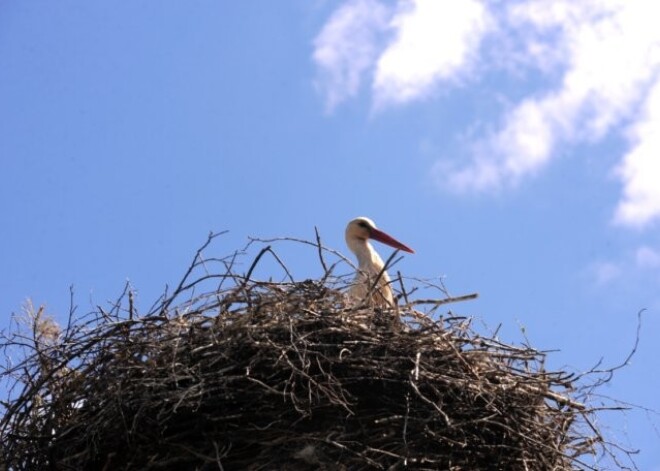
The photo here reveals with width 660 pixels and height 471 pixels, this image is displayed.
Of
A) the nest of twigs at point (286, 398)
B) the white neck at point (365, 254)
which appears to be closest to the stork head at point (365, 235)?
the white neck at point (365, 254)

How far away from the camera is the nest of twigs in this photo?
3.13 meters

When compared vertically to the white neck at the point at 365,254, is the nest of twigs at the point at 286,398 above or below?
below

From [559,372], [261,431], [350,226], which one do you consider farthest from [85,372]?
[350,226]

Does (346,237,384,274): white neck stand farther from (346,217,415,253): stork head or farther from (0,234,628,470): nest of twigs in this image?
(0,234,628,470): nest of twigs

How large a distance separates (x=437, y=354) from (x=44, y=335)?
1.23 metres

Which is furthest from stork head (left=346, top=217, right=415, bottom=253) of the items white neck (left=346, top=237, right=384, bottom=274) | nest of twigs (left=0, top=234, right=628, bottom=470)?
nest of twigs (left=0, top=234, right=628, bottom=470)

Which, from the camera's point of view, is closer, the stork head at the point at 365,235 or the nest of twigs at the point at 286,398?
the nest of twigs at the point at 286,398

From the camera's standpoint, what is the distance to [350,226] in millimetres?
5227

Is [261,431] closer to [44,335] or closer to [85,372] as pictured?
[85,372]

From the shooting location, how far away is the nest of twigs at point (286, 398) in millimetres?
3133

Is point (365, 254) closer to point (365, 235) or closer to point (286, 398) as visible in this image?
point (365, 235)

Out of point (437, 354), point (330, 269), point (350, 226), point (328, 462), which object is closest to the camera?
point (328, 462)

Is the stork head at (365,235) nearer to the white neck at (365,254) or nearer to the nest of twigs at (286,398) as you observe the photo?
the white neck at (365,254)

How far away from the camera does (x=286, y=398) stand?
315cm
